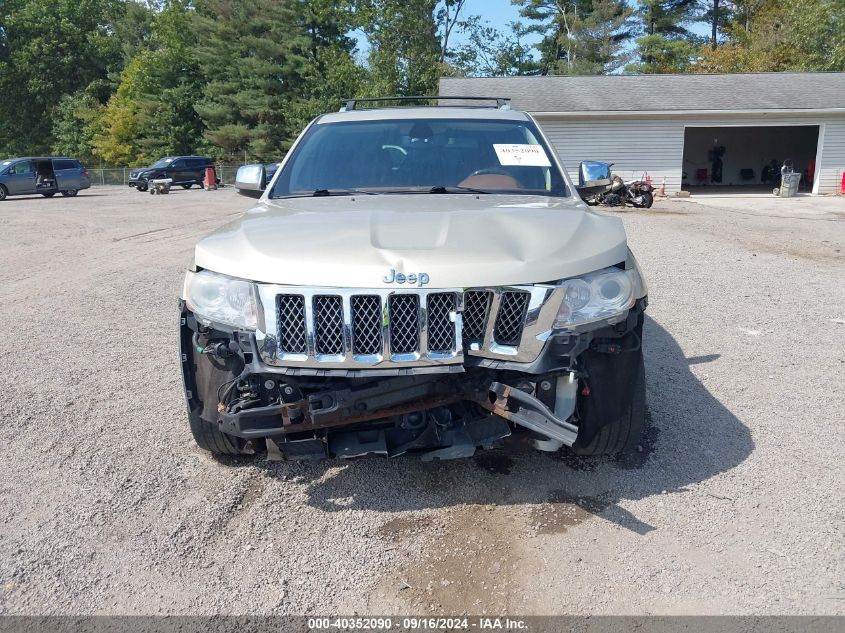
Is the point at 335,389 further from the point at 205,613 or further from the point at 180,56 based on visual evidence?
the point at 180,56

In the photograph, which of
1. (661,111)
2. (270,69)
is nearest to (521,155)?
(661,111)

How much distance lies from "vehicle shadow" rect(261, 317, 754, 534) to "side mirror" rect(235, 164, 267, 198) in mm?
1902

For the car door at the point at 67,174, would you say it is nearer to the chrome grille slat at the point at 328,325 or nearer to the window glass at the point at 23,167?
the window glass at the point at 23,167

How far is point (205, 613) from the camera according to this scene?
2.52m

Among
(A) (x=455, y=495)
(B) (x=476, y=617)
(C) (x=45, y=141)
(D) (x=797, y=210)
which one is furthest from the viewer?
(C) (x=45, y=141)

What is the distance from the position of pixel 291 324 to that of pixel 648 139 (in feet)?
81.4

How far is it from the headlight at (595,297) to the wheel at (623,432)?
466mm

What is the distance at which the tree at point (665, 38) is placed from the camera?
45656 mm

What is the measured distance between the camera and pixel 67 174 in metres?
31.3

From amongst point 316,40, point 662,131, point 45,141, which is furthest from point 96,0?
point 662,131

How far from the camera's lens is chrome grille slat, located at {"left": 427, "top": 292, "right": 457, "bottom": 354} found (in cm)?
272

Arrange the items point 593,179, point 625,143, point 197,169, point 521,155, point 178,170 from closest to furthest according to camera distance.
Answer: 1. point 521,155
2. point 593,179
3. point 625,143
4. point 178,170
5. point 197,169

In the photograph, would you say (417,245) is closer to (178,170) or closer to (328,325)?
(328,325)

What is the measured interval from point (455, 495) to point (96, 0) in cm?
7008
